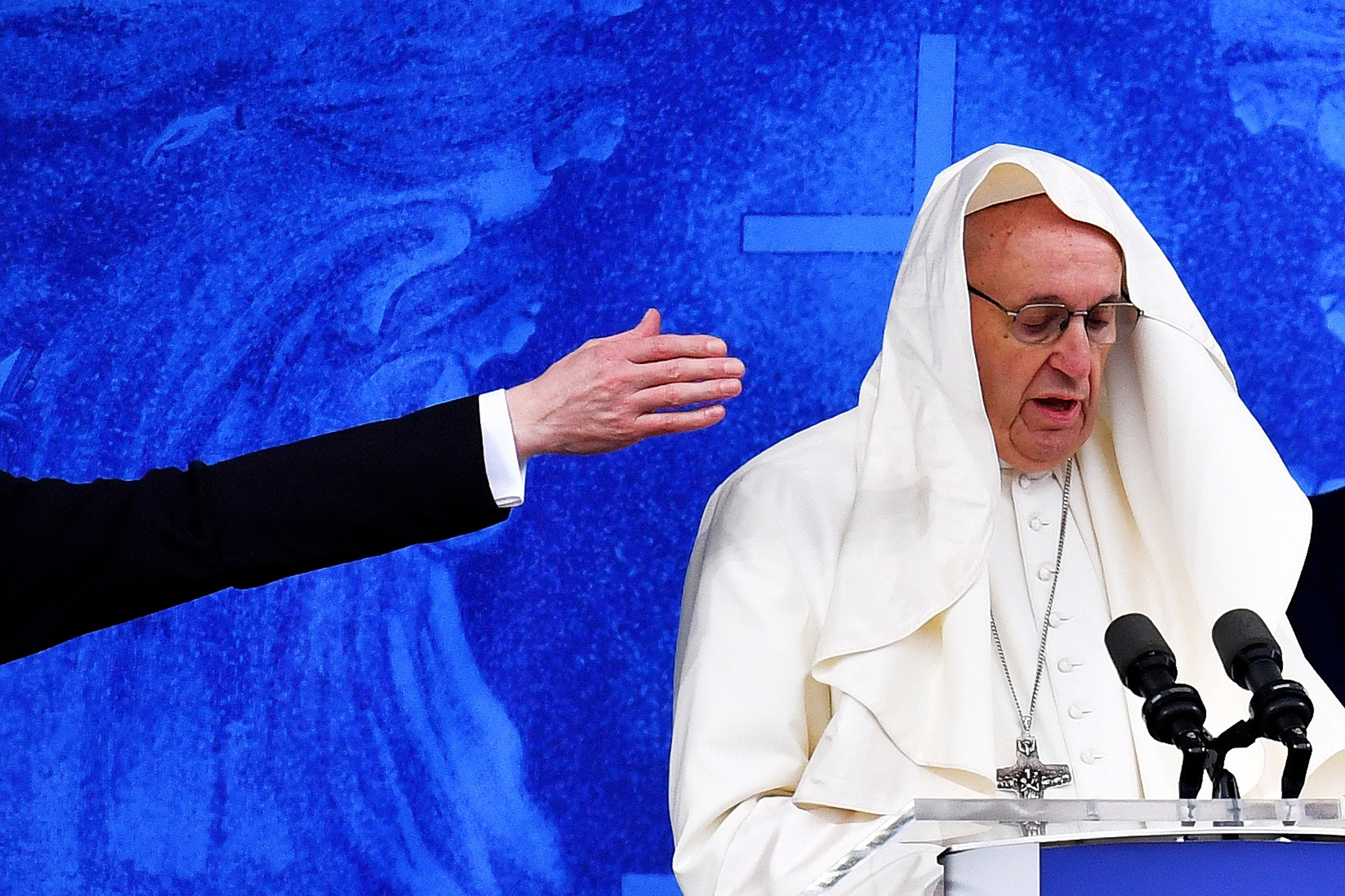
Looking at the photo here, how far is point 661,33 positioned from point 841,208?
0.55 metres

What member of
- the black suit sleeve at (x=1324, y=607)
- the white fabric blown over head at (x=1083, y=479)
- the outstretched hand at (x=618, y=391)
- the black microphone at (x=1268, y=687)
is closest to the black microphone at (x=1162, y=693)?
the black microphone at (x=1268, y=687)

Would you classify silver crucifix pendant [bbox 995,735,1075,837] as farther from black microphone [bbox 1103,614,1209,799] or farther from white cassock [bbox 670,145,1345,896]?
black microphone [bbox 1103,614,1209,799]

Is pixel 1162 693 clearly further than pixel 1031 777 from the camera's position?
No

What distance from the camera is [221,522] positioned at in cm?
211

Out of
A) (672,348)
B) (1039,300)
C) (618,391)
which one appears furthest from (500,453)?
(1039,300)

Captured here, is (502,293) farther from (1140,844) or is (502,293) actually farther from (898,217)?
(1140,844)

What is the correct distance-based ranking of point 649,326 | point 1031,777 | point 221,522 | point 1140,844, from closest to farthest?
point 1140,844 < point 221,522 < point 649,326 < point 1031,777

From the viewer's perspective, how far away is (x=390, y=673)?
355 centimetres

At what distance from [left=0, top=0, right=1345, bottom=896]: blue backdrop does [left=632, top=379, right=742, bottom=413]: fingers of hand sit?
1284 millimetres

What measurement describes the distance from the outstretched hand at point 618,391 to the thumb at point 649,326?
27mm

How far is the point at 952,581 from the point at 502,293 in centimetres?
129

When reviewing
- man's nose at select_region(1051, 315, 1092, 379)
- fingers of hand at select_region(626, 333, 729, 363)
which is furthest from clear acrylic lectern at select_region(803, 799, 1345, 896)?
man's nose at select_region(1051, 315, 1092, 379)

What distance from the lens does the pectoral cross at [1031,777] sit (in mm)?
2666

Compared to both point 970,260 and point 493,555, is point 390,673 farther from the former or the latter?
point 970,260
